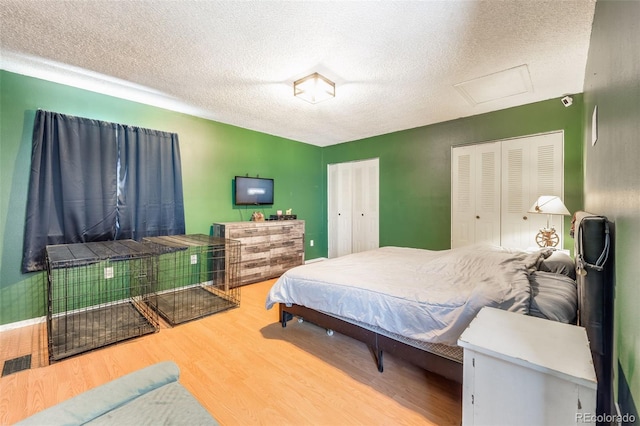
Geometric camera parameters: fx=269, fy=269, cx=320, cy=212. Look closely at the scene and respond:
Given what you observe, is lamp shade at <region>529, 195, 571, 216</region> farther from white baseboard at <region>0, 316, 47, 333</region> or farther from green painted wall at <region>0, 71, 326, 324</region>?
white baseboard at <region>0, 316, 47, 333</region>

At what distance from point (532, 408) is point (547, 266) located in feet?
6.06

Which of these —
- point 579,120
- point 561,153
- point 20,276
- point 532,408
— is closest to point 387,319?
point 532,408

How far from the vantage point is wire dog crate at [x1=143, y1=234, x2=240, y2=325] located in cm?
321

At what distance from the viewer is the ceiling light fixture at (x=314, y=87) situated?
2660mm

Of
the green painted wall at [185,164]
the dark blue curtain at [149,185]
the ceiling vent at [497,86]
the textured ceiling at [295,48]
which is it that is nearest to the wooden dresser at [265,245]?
the green painted wall at [185,164]

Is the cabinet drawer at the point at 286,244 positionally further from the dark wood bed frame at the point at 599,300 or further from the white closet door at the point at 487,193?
the dark wood bed frame at the point at 599,300

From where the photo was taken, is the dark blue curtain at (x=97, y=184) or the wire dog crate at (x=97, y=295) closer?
the wire dog crate at (x=97, y=295)

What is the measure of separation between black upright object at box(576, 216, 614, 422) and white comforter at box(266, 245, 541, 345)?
30 cm

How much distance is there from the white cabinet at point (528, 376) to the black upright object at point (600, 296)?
0.49 ft

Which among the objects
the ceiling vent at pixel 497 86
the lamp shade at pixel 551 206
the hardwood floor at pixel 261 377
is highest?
the ceiling vent at pixel 497 86

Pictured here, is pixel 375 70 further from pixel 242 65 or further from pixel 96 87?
pixel 96 87

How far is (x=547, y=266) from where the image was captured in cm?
236

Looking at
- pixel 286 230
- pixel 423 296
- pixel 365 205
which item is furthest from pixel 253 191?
pixel 423 296

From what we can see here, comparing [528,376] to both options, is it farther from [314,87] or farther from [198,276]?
[198,276]
